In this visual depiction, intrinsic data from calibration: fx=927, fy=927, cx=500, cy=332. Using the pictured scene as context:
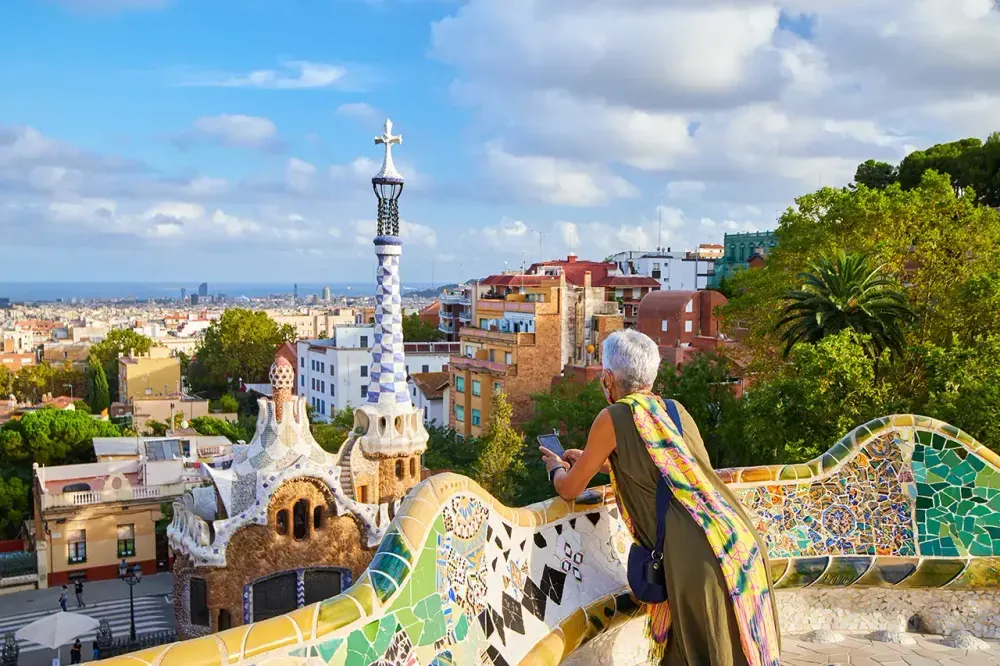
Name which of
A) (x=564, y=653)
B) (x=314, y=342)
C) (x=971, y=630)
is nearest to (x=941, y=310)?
(x=971, y=630)

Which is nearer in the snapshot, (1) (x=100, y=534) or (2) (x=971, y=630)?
(2) (x=971, y=630)

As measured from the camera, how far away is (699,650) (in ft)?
12.6

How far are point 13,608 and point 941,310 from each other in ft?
76.5

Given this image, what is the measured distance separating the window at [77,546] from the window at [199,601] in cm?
1066

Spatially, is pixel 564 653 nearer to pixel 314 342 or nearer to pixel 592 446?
pixel 592 446

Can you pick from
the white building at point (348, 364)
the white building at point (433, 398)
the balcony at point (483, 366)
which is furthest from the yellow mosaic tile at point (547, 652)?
the white building at point (348, 364)

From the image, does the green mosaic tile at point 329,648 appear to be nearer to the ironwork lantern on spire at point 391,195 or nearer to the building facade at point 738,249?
the ironwork lantern on spire at point 391,195

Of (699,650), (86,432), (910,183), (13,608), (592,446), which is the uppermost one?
(910,183)

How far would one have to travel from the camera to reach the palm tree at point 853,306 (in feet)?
50.5

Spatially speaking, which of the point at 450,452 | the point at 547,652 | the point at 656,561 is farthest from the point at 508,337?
the point at 656,561

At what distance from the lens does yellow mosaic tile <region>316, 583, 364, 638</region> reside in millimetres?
3328

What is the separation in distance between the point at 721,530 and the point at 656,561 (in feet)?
1.14

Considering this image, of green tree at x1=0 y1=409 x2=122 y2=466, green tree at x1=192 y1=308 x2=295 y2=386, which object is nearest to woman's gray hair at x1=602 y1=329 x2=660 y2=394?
green tree at x1=0 y1=409 x2=122 y2=466

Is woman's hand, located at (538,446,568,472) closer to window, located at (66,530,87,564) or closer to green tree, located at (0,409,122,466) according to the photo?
window, located at (66,530,87,564)
